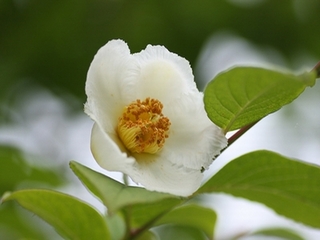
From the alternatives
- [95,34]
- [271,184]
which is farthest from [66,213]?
[95,34]

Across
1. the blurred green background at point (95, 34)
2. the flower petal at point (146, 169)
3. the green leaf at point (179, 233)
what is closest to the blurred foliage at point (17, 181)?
the blurred green background at point (95, 34)

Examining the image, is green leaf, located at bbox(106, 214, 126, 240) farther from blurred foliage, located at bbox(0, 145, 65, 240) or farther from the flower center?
blurred foliage, located at bbox(0, 145, 65, 240)

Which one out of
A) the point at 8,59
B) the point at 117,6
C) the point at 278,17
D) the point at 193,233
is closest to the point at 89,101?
the point at 193,233

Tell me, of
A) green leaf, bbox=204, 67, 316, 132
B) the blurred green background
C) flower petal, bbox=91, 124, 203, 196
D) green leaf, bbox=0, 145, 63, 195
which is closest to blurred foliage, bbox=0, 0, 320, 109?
the blurred green background

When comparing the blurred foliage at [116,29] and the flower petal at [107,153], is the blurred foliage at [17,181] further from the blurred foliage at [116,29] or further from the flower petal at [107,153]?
the flower petal at [107,153]

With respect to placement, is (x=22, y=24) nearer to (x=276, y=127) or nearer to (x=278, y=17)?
(x=278, y=17)

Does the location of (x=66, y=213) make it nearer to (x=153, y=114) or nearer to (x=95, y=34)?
(x=153, y=114)
